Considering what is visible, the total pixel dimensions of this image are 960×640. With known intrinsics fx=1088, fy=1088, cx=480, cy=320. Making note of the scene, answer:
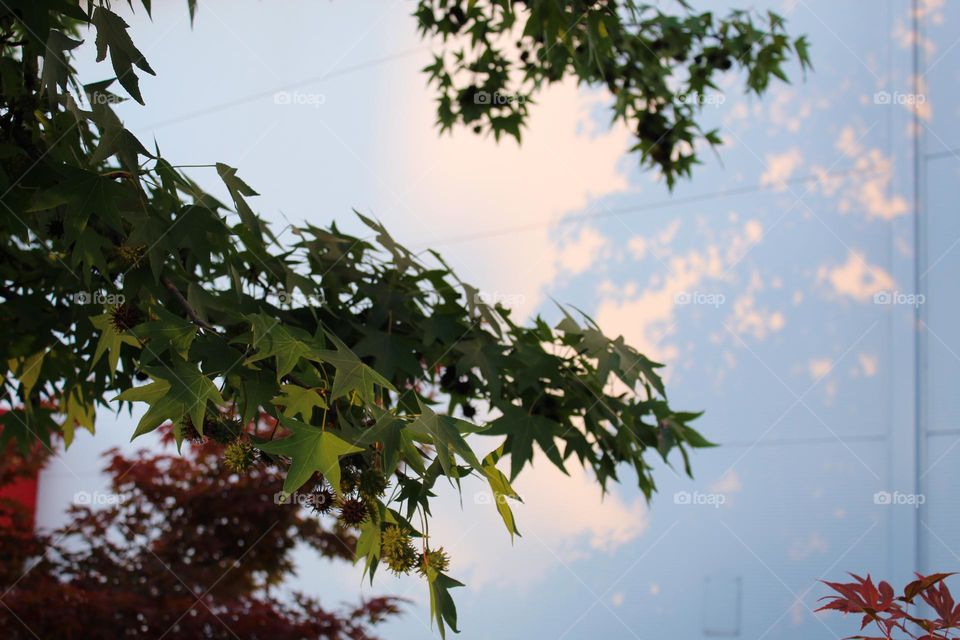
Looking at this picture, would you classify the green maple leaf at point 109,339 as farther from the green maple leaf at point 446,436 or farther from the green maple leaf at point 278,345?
the green maple leaf at point 446,436

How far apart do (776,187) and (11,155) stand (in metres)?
3.25

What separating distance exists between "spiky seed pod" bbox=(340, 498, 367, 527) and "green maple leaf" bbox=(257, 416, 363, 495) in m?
0.14

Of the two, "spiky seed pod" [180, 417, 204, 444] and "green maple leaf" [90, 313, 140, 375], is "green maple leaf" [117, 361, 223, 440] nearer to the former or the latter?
"spiky seed pod" [180, 417, 204, 444]

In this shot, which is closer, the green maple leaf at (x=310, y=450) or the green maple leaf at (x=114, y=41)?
the green maple leaf at (x=310, y=450)

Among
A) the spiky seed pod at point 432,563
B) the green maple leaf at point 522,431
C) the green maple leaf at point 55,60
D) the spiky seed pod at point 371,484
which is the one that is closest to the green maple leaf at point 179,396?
the spiky seed pod at point 371,484

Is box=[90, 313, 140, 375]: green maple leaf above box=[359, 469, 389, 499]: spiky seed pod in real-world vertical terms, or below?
above

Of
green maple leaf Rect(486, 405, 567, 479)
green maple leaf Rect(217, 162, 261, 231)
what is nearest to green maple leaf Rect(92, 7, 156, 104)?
green maple leaf Rect(217, 162, 261, 231)

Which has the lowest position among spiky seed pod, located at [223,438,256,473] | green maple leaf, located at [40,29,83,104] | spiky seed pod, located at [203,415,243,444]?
spiky seed pod, located at [223,438,256,473]

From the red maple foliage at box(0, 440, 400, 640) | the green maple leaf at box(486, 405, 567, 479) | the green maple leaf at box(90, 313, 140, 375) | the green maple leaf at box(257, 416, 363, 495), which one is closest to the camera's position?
the green maple leaf at box(257, 416, 363, 495)

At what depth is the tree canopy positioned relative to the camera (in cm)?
149

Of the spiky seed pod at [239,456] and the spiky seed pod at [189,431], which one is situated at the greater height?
the spiky seed pod at [189,431]

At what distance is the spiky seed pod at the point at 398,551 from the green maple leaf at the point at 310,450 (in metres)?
0.15

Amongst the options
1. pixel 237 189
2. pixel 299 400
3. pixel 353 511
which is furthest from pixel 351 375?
pixel 237 189

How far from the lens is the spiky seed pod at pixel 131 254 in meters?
1.78
